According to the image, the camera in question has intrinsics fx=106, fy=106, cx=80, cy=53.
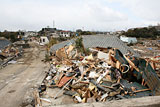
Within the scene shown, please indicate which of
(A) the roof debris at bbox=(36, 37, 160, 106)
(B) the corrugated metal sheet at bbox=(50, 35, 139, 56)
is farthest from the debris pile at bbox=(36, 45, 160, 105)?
(B) the corrugated metal sheet at bbox=(50, 35, 139, 56)

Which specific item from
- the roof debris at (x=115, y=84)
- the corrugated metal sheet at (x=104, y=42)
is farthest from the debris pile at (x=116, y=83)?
the corrugated metal sheet at (x=104, y=42)

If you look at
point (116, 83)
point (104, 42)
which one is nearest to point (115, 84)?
point (116, 83)

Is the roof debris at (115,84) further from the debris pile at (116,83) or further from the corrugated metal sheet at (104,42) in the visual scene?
the corrugated metal sheet at (104,42)

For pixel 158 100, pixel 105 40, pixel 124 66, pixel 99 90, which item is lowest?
pixel 99 90

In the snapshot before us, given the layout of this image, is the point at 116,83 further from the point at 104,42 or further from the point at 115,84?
the point at 104,42

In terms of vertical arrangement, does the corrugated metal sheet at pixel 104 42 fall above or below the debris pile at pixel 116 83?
above

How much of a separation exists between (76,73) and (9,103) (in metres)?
3.63

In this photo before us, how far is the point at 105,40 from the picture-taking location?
12977 millimetres

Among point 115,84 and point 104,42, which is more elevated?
point 104,42

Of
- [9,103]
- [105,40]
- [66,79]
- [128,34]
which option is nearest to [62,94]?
[66,79]

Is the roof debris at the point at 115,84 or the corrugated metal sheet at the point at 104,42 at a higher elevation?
the corrugated metal sheet at the point at 104,42

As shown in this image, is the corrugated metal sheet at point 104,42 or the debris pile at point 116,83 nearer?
the debris pile at point 116,83

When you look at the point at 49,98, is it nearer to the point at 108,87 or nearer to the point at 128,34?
the point at 108,87

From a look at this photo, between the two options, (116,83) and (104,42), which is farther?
(104,42)
